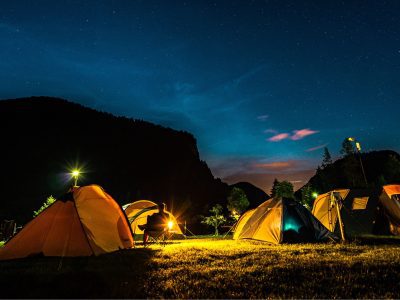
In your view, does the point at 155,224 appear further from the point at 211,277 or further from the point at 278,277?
the point at 278,277

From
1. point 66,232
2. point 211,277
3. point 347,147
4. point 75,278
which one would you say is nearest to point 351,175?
point 347,147

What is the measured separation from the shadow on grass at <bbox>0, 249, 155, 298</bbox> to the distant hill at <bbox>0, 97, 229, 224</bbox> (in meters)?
50.3

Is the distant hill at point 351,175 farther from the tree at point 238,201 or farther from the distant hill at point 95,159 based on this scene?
the distant hill at point 95,159

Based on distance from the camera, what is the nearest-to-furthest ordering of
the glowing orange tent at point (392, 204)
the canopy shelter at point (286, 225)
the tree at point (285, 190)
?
the canopy shelter at point (286, 225) → the glowing orange tent at point (392, 204) → the tree at point (285, 190)

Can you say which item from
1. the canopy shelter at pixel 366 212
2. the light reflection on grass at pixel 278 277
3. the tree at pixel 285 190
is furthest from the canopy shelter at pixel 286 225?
the tree at pixel 285 190

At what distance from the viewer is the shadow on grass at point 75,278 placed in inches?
172

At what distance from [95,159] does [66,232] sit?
80.0 meters

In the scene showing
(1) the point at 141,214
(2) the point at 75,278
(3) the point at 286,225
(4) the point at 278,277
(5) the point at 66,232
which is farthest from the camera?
(1) the point at 141,214

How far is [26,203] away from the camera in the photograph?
54219 millimetres

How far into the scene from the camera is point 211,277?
5.12 m

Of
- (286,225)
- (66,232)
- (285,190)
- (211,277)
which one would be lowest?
(211,277)

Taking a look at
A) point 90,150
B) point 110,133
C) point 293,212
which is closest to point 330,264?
point 293,212

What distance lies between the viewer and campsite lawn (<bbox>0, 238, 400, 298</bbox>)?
4199mm

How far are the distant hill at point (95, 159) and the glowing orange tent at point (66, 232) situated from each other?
4845 centimetres
